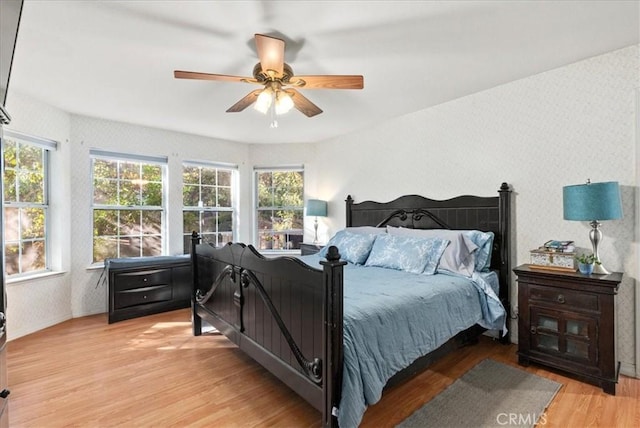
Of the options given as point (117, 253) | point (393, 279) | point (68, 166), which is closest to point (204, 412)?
point (393, 279)

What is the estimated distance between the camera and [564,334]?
2.37 m

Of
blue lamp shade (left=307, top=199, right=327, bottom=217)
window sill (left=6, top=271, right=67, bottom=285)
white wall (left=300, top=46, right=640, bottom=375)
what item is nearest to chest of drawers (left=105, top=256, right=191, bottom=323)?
window sill (left=6, top=271, right=67, bottom=285)

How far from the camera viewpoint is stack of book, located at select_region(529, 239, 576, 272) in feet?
8.11

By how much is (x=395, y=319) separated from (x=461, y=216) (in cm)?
185

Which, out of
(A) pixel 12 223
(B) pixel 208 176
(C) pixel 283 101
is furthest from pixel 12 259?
(C) pixel 283 101

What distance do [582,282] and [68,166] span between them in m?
5.30

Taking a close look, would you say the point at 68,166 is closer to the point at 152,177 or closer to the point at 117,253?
the point at 152,177

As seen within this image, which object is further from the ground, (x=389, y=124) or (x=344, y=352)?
(x=389, y=124)

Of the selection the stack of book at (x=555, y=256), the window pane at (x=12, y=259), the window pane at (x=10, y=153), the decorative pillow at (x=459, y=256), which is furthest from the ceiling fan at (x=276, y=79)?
the window pane at (x=12, y=259)

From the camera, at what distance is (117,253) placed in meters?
4.19

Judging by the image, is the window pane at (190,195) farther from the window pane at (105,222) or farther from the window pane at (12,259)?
the window pane at (12,259)

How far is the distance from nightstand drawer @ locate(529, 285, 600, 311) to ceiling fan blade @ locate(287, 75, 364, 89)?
214 cm

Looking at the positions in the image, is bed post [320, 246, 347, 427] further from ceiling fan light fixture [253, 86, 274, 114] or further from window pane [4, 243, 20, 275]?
window pane [4, 243, 20, 275]

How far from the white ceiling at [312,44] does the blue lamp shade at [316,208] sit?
1.79 meters
